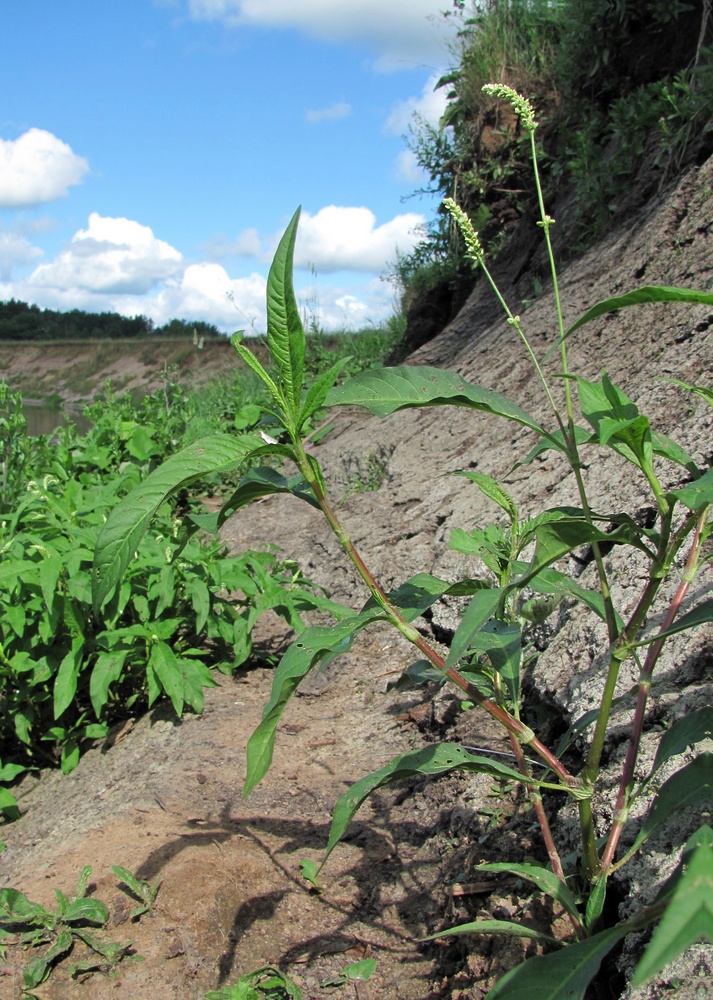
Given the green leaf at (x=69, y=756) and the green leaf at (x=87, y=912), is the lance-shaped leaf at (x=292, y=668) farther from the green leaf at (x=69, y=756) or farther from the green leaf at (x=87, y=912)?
the green leaf at (x=69, y=756)

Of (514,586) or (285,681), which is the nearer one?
(514,586)

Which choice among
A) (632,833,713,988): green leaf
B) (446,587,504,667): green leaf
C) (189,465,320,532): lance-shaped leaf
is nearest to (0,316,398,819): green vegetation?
(189,465,320,532): lance-shaped leaf

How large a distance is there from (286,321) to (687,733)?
0.85 m

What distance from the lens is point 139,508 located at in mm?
1139

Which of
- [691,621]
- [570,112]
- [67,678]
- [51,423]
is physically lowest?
[67,678]

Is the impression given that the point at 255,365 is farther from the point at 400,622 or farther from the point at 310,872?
the point at 310,872

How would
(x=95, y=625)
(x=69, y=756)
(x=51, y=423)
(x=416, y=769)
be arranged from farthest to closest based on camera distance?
1. (x=51, y=423)
2. (x=95, y=625)
3. (x=69, y=756)
4. (x=416, y=769)

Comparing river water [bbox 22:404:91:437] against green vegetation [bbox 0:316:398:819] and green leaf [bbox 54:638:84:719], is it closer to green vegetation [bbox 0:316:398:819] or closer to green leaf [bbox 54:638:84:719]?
green vegetation [bbox 0:316:398:819]

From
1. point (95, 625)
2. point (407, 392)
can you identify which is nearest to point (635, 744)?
point (407, 392)

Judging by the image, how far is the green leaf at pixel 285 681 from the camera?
1185mm

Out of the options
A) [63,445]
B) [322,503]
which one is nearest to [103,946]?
[322,503]

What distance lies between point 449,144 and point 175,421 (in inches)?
126

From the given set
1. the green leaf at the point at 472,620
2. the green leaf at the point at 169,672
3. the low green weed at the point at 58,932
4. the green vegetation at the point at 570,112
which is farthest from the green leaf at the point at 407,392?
the green vegetation at the point at 570,112

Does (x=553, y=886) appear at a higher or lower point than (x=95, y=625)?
lower
